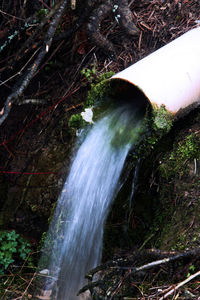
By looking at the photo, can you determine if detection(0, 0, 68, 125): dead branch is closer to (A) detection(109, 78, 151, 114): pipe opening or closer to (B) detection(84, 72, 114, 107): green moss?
(B) detection(84, 72, 114, 107): green moss

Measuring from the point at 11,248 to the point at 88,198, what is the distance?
1048mm

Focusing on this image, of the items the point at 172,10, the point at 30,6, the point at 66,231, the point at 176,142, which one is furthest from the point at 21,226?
the point at 172,10

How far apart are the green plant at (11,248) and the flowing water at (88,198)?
0.40 metres

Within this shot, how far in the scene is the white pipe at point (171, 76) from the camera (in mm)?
2807

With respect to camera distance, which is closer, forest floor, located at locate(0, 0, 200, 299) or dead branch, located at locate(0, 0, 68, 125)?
dead branch, located at locate(0, 0, 68, 125)

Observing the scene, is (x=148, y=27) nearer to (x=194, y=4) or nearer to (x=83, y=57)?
(x=194, y=4)

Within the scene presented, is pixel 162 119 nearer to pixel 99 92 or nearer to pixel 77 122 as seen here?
pixel 99 92

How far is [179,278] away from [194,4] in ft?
9.30

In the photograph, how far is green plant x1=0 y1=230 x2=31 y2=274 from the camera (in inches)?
138

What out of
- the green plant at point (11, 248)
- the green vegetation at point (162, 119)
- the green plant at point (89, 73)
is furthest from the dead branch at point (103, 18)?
the green plant at point (11, 248)

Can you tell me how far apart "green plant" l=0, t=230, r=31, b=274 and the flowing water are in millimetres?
398

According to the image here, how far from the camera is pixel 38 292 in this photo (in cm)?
323

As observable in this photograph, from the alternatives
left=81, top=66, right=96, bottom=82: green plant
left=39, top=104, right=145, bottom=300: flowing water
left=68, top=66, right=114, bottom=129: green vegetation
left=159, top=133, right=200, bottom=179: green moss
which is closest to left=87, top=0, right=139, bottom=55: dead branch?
left=81, top=66, right=96, bottom=82: green plant

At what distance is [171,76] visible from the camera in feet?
9.41
